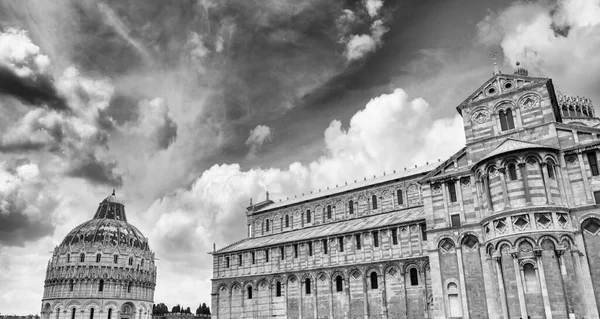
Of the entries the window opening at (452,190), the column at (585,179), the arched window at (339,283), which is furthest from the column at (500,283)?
the arched window at (339,283)

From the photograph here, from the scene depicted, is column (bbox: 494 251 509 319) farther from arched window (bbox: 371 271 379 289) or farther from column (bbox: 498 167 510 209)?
arched window (bbox: 371 271 379 289)

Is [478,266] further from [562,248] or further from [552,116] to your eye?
[552,116]

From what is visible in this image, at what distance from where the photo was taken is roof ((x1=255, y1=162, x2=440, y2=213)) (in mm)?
52316

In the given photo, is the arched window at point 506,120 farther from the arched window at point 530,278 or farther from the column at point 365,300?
the column at point 365,300

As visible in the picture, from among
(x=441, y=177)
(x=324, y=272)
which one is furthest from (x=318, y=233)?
(x=441, y=177)

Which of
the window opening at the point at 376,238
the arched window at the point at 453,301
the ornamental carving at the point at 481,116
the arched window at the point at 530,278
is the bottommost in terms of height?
the arched window at the point at 453,301

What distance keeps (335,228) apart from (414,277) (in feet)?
40.6

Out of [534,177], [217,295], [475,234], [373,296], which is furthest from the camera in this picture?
[217,295]

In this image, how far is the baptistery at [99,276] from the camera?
79.2 m

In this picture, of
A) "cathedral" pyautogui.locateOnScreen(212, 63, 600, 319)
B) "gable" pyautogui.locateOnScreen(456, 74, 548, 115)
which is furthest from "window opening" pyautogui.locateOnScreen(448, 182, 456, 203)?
"gable" pyautogui.locateOnScreen(456, 74, 548, 115)

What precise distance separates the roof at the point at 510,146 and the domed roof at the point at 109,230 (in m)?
74.6

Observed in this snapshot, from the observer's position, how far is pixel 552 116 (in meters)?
30.2

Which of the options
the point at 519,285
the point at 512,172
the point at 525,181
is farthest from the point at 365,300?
the point at 525,181

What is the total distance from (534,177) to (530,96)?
6.30m
